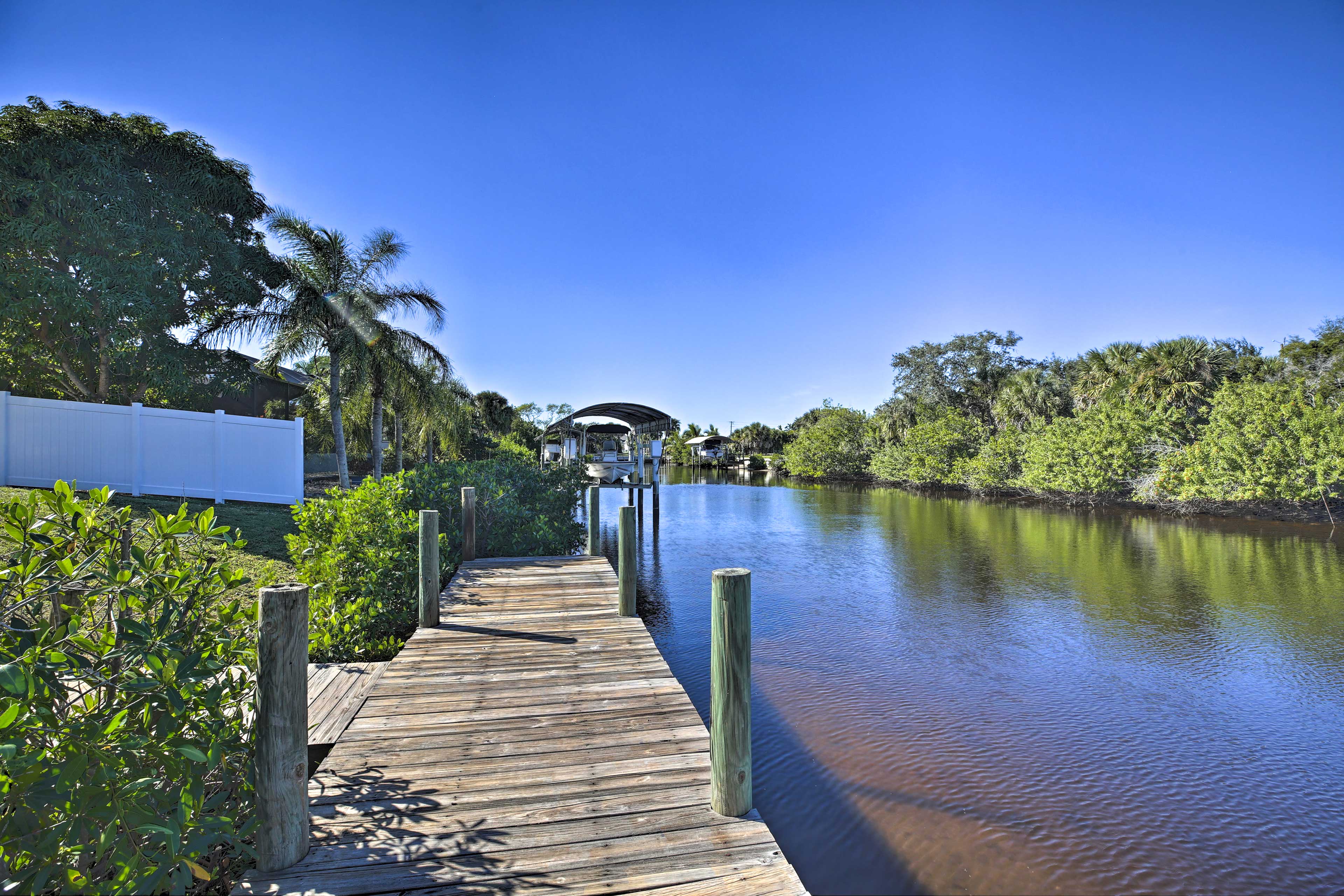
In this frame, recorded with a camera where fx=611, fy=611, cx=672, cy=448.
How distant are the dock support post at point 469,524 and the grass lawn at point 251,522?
238 cm

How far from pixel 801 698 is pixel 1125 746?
316 cm

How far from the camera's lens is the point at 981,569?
14719mm

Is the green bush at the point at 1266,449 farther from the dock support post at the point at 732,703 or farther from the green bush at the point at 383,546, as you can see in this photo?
the dock support post at the point at 732,703

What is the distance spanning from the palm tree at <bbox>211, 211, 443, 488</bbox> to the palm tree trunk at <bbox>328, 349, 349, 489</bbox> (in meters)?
0.02

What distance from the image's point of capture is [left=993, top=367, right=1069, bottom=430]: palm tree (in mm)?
36344

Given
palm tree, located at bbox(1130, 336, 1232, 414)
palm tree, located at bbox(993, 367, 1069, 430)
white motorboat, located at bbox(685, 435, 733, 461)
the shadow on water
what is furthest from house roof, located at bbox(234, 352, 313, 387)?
white motorboat, located at bbox(685, 435, 733, 461)

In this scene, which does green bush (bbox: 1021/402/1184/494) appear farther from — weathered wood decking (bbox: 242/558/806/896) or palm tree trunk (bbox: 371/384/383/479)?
palm tree trunk (bbox: 371/384/383/479)

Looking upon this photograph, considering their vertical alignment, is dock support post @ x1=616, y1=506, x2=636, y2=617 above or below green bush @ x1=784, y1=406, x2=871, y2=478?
below

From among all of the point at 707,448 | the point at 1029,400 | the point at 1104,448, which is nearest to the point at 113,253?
the point at 1104,448

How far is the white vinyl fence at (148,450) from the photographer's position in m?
11.8

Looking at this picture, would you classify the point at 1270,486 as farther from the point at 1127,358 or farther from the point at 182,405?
the point at 182,405

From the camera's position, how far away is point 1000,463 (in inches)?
1352

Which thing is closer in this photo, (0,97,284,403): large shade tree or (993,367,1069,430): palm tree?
(0,97,284,403): large shade tree

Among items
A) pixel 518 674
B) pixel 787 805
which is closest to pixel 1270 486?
pixel 787 805
